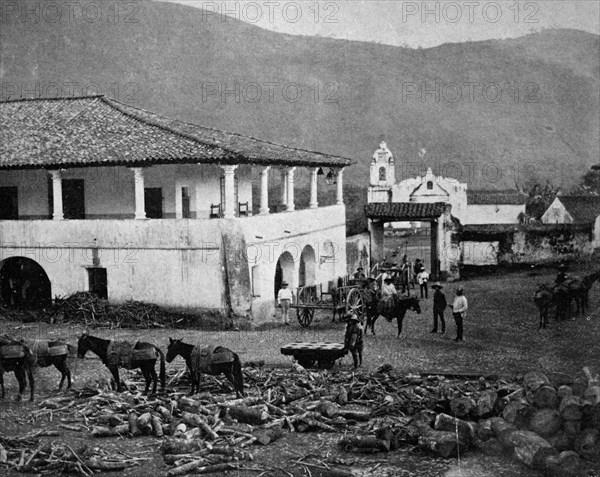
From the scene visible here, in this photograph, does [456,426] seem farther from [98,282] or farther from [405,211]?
[405,211]

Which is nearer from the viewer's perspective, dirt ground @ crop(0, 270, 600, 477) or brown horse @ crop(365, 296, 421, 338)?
dirt ground @ crop(0, 270, 600, 477)

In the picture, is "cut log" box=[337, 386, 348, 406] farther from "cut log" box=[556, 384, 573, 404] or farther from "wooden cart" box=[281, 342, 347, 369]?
"cut log" box=[556, 384, 573, 404]

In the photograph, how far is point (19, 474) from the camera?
1067cm

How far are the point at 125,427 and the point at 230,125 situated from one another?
64.8m

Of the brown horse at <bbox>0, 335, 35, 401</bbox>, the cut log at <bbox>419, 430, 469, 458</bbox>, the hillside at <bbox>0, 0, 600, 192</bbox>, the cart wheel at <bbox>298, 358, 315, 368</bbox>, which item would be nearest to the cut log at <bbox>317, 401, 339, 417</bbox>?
the cut log at <bbox>419, 430, 469, 458</bbox>

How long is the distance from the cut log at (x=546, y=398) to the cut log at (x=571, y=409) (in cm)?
30

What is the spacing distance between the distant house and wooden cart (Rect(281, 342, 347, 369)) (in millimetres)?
20438

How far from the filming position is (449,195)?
6300cm

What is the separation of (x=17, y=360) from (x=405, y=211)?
75.3ft

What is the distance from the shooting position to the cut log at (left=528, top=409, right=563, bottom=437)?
409 inches

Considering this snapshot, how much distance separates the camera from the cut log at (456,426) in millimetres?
10922

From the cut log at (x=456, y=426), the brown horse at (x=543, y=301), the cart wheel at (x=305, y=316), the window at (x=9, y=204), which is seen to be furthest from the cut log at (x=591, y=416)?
the window at (x=9, y=204)

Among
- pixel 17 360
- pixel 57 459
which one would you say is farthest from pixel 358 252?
pixel 57 459

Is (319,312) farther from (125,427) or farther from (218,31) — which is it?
(218,31)
